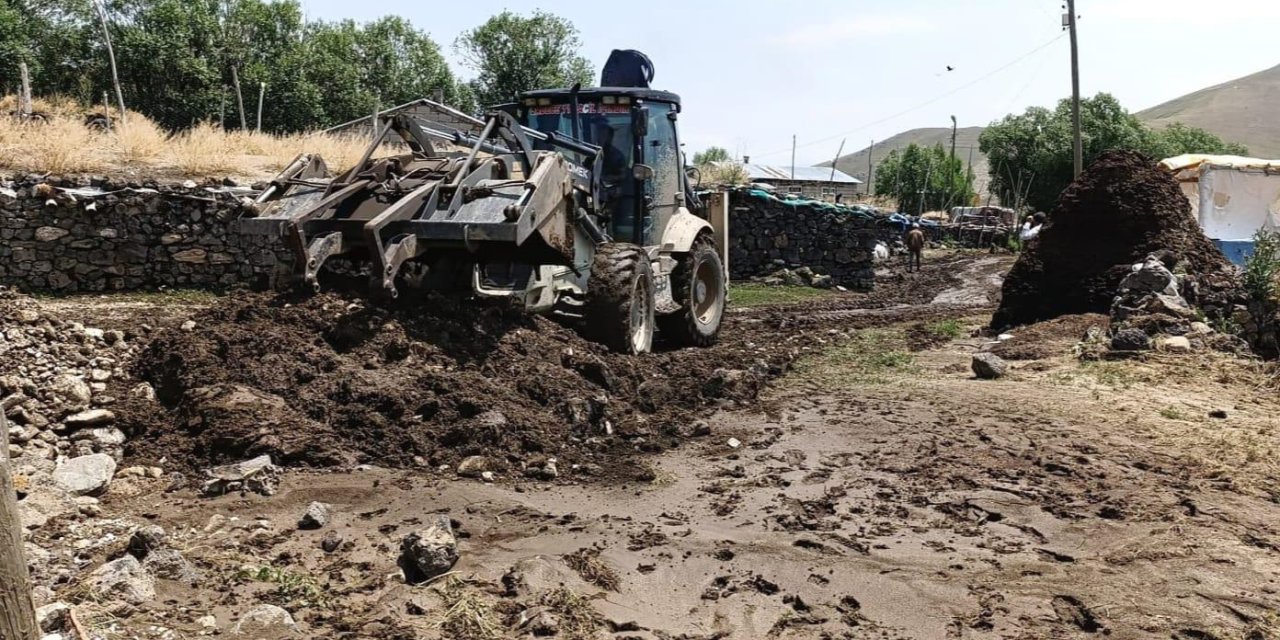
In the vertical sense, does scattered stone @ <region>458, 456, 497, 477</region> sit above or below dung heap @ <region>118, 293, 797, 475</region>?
below

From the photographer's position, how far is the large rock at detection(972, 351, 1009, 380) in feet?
29.2

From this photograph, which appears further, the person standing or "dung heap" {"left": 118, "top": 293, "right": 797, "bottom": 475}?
the person standing

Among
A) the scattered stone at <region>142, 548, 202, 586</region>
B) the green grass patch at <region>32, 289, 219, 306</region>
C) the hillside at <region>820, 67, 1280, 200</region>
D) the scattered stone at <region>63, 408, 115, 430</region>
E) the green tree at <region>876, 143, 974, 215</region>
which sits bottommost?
the scattered stone at <region>142, 548, 202, 586</region>

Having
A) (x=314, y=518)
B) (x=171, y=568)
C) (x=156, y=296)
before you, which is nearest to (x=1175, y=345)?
(x=314, y=518)

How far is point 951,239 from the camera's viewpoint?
36250mm

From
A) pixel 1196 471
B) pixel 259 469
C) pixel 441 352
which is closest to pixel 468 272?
pixel 441 352

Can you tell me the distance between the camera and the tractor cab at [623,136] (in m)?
9.63

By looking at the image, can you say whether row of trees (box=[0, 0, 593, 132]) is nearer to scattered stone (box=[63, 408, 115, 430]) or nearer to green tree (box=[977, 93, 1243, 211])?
green tree (box=[977, 93, 1243, 211])

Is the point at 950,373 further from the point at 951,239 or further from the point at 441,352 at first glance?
the point at 951,239

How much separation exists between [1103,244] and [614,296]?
269 inches

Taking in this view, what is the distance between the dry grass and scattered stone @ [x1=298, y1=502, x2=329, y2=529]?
10.7 metres

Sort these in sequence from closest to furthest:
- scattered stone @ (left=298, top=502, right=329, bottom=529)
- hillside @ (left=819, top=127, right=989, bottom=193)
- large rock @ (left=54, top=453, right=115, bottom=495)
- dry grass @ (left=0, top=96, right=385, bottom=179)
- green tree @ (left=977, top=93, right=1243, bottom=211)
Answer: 1. scattered stone @ (left=298, top=502, right=329, bottom=529)
2. large rock @ (left=54, top=453, right=115, bottom=495)
3. dry grass @ (left=0, top=96, right=385, bottom=179)
4. green tree @ (left=977, top=93, right=1243, bottom=211)
5. hillside @ (left=819, top=127, right=989, bottom=193)

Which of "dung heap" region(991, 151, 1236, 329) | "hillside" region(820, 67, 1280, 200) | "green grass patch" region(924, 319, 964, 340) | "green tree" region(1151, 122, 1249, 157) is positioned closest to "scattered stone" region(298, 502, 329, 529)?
"green grass patch" region(924, 319, 964, 340)

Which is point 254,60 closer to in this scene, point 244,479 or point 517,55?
point 517,55
